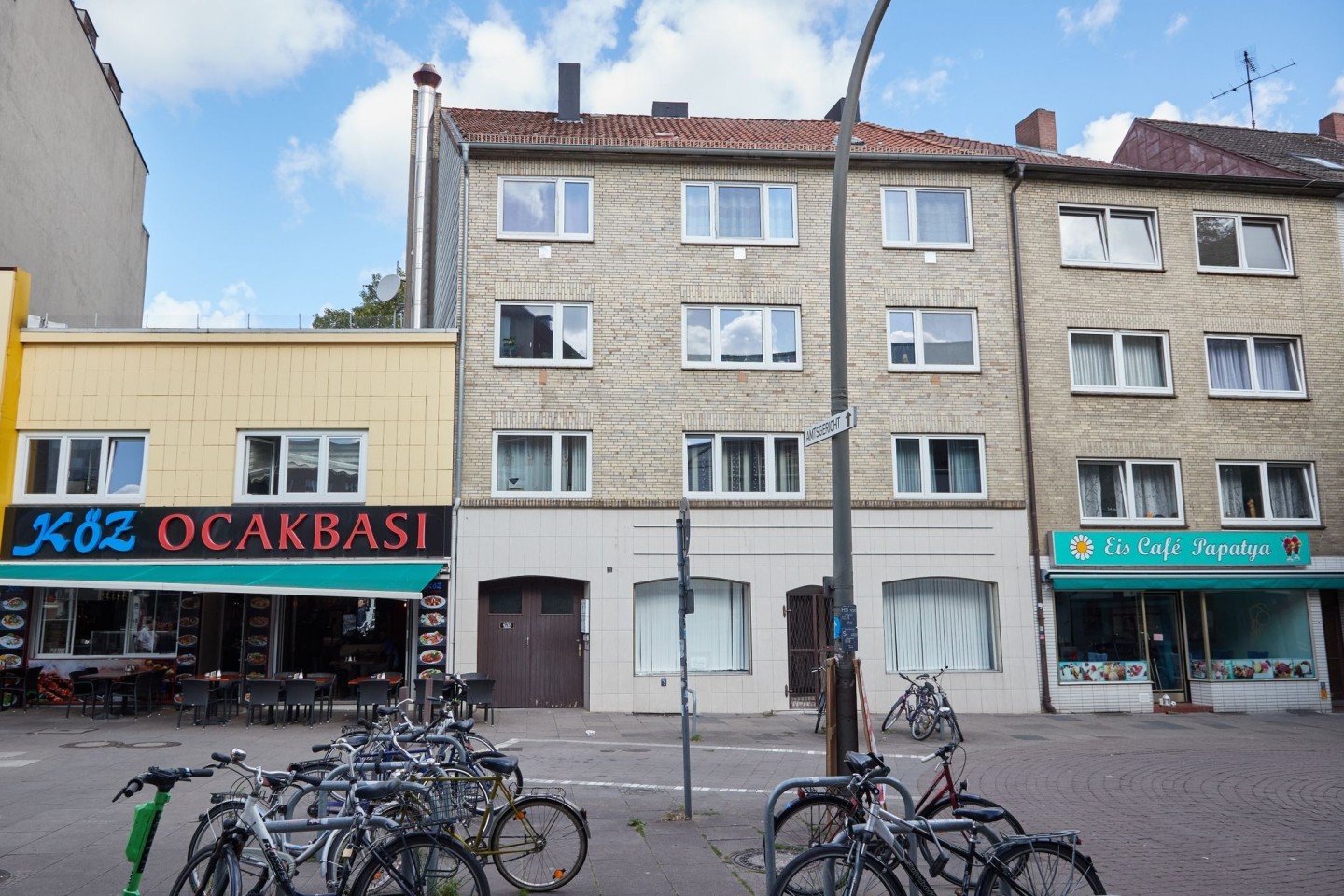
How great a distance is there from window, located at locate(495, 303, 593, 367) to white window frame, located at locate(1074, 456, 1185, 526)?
10.2 meters

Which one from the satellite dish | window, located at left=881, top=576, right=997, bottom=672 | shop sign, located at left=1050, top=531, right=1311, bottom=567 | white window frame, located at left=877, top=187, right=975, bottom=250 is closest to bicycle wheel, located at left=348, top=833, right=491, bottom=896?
window, located at left=881, top=576, right=997, bottom=672

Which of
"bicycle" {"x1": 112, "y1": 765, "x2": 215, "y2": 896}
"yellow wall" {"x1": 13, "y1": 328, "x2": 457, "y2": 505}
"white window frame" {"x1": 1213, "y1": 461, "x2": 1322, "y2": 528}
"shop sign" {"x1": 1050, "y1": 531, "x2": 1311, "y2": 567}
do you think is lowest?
"bicycle" {"x1": 112, "y1": 765, "x2": 215, "y2": 896}

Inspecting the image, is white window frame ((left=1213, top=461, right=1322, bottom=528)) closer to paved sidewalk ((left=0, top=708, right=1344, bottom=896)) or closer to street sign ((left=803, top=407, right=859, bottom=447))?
paved sidewalk ((left=0, top=708, right=1344, bottom=896))

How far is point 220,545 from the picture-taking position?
18266 millimetres

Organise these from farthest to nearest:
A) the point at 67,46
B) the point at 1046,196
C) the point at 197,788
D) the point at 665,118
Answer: the point at 665,118, the point at 67,46, the point at 1046,196, the point at 197,788

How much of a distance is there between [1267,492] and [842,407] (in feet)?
52.7

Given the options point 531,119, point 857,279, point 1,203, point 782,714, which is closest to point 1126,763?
point 782,714

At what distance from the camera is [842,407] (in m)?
9.24

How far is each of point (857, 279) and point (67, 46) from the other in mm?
18699

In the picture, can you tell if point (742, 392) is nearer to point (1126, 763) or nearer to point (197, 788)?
point (1126, 763)

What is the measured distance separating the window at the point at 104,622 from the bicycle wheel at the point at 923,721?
13.4m

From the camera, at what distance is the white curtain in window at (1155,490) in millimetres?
20781

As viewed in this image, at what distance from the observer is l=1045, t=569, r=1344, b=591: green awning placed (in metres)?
19.8

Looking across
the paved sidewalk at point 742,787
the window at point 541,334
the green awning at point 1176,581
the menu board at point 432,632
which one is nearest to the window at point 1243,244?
the green awning at point 1176,581
